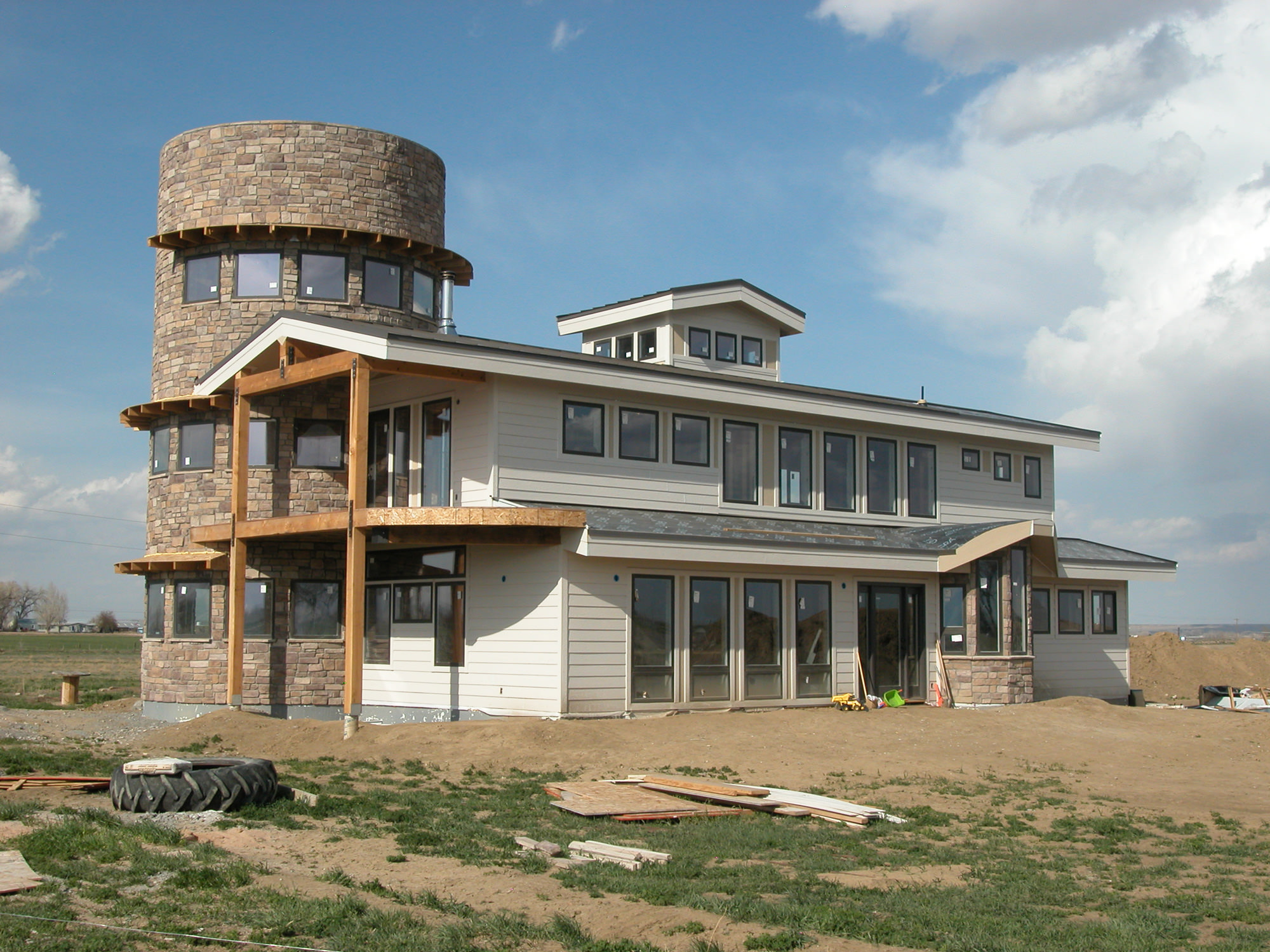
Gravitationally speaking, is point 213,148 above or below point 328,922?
above

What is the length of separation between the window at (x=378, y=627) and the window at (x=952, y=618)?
36.4ft

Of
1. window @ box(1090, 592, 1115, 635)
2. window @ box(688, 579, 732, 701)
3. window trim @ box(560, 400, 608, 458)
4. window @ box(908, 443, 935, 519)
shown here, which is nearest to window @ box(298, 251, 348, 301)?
window trim @ box(560, 400, 608, 458)

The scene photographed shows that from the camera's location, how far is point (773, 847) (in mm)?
11508

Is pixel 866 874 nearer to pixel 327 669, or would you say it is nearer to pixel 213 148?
pixel 327 669

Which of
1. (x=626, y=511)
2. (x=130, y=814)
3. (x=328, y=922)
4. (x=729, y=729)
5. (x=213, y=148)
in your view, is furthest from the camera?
(x=213, y=148)

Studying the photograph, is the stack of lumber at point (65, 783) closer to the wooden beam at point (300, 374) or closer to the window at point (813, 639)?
the wooden beam at point (300, 374)

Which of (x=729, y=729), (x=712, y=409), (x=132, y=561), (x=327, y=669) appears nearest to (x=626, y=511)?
(x=712, y=409)

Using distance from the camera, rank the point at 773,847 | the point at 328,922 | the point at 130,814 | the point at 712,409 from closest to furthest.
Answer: the point at 328,922
the point at 773,847
the point at 130,814
the point at 712,409

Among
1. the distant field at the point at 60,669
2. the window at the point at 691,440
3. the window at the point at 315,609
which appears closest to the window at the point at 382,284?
the window at the point at 315,609

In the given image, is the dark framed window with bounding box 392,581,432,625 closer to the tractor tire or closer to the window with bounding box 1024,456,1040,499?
the tractor tire

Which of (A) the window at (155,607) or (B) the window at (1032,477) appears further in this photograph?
(B) the window at (1032,477)

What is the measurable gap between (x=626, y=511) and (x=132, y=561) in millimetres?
10618

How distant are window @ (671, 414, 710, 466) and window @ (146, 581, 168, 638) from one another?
423 inches

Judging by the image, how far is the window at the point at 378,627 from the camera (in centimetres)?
2333
